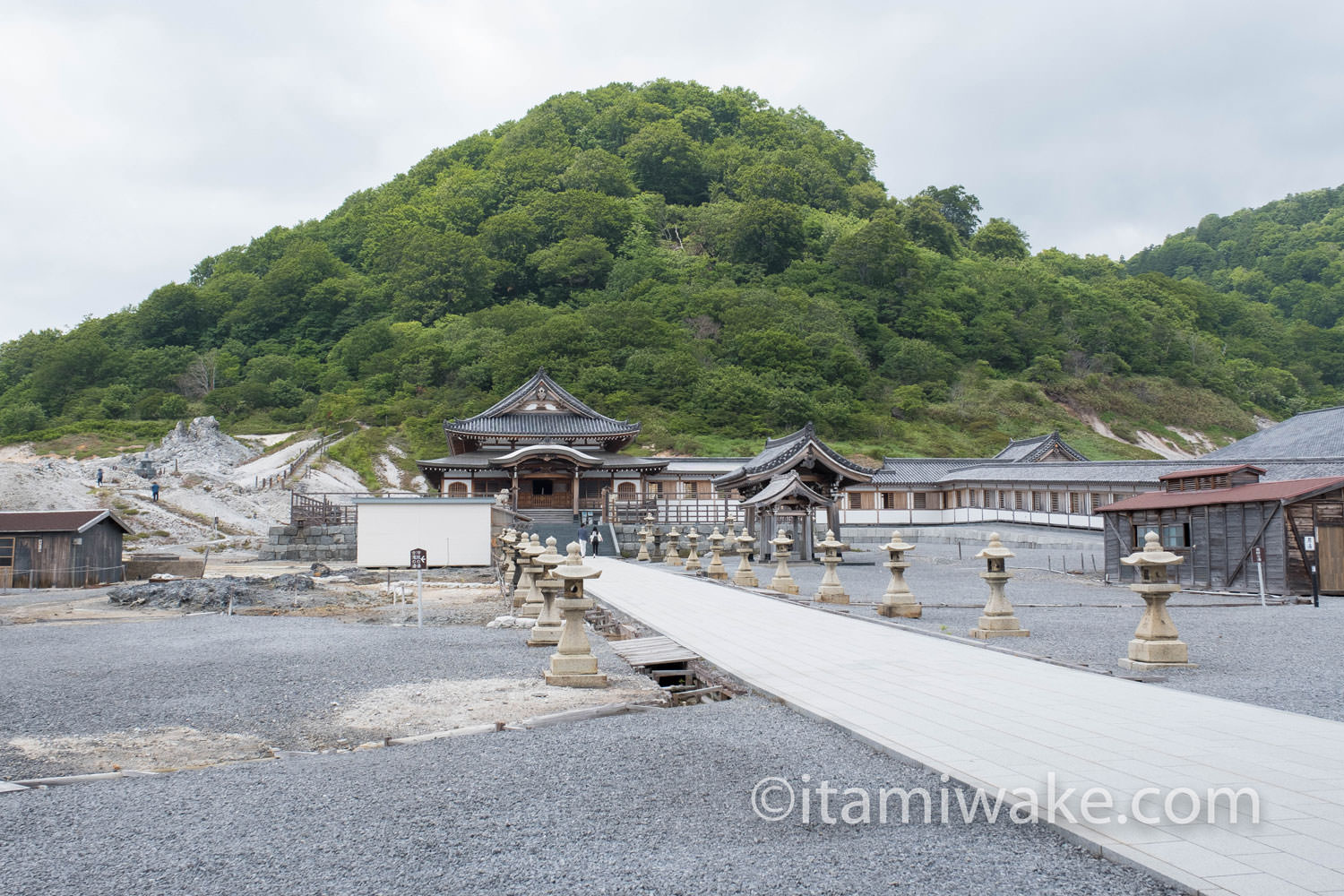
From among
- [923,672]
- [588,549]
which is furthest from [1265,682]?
[588,549]

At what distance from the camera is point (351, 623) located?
14695 mm

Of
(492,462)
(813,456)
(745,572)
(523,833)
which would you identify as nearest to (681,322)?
(492,462)

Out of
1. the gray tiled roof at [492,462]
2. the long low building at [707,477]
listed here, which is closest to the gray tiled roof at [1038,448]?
the long low building at [707,477]

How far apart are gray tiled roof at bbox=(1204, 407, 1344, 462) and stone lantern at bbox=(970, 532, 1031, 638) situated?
22892mm

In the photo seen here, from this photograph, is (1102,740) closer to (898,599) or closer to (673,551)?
(898,599)

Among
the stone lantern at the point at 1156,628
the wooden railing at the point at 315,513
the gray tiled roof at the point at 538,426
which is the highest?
the gray tiled roof at the point at 538,426

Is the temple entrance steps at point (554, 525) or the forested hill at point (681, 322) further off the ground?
the forested hill at point (681, 322)

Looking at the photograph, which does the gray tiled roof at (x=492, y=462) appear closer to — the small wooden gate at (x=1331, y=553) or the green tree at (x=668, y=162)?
the small wooden gate at (x=1331, y=553)

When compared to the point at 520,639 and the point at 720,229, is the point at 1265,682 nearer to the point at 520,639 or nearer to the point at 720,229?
the point at 520,639

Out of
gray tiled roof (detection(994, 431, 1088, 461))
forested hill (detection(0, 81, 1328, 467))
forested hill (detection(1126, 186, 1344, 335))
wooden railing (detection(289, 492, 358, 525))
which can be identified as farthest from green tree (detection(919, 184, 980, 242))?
wooden railing (detection(289, 492, 358, 525))

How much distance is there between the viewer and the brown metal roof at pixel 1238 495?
16.3m

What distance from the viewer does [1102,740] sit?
5.22 m

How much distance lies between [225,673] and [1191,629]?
40.0 ft

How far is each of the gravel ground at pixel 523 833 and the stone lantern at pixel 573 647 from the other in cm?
247
